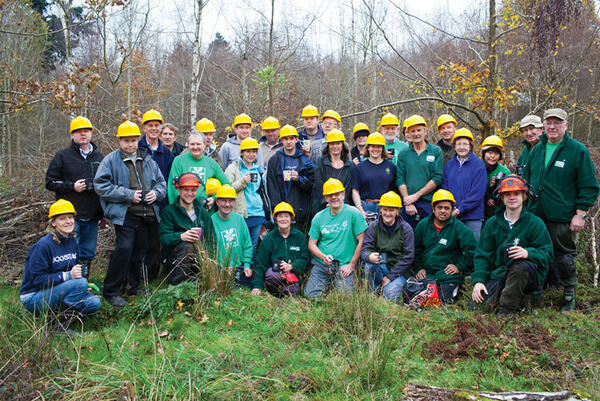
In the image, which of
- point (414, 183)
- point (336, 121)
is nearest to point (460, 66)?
point (336, 121)

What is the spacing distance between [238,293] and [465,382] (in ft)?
9.38

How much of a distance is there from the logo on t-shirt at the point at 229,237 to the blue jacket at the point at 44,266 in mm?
1922

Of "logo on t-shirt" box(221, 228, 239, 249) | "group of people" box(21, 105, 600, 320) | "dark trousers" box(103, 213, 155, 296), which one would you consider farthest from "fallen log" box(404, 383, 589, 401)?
"dark trousers" box(103, 213, 155, 296)

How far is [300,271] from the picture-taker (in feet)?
20.1

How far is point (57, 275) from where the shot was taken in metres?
4.76

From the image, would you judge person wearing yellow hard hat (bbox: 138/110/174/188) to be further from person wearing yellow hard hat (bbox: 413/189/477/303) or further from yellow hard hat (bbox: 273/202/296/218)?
person wearing yellow hard hat (bbox: 413/189/477/303)

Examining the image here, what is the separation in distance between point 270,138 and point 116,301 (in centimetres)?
343

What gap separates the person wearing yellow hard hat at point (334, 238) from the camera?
19.7 feet

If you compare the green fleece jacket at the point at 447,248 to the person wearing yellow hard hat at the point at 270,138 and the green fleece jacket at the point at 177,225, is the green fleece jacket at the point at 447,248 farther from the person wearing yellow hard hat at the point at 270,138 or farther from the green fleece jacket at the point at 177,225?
the green fleece jacket at the point at 177,225

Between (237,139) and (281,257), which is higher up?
(237,139)

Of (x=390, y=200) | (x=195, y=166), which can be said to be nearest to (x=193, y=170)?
(x=195, y=166)

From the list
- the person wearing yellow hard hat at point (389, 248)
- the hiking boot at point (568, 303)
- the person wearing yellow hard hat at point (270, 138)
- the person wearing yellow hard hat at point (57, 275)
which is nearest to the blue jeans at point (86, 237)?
the person wearing yellow hard hat at point (57, 275)

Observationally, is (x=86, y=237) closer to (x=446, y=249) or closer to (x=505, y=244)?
(x=446, y=249)

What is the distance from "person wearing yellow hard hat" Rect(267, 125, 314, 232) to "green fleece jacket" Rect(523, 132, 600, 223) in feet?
10.1
